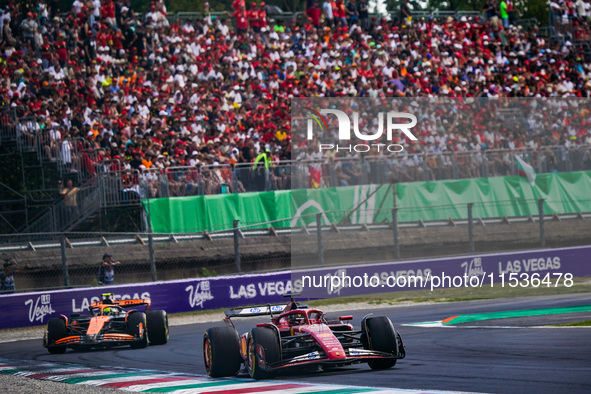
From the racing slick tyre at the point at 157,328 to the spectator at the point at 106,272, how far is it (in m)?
4.25

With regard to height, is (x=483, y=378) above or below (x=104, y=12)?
below

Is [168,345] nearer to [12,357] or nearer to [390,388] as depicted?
[12,357]

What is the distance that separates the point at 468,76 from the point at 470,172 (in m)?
9.71

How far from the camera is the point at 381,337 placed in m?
8.92

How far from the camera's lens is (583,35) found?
1345 inches

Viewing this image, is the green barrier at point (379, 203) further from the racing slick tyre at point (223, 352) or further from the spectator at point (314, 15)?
the spectator at point (314, 15)

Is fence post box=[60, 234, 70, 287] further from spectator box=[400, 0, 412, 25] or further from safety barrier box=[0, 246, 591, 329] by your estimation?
spectator box=[400, 0, 412, 25]

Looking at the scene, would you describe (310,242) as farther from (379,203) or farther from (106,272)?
(106,272)

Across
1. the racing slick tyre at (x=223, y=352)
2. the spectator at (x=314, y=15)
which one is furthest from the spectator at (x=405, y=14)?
the racing slick tyre at (x=223, y=352)

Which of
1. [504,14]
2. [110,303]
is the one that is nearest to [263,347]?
[110,303]

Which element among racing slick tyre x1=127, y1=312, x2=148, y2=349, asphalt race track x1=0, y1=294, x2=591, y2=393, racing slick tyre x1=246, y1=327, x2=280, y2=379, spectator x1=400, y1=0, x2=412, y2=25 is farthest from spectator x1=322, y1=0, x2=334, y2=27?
racing slick tyre x1=246, y1=327, x2=280, y2=379

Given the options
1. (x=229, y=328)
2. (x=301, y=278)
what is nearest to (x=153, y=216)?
(x=301, y=278)

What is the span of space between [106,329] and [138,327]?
0.48 metres

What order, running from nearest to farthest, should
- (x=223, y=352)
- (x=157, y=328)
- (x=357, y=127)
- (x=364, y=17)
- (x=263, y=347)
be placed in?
(x=263, y=347) → (x=223, y=352) → (x=157, y=328) → (x=357, y=127) → (x=364, y=17)
